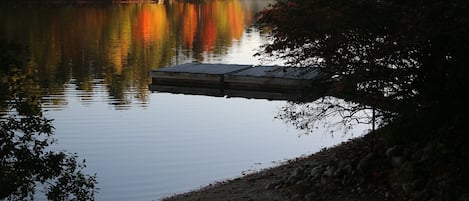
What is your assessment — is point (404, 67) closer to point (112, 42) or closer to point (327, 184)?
point (327, 184)

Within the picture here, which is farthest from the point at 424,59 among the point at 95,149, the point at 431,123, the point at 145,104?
the point at 145,104

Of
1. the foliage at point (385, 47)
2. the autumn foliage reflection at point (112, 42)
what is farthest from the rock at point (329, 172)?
the autumn foliage reflection at point (112, 42)

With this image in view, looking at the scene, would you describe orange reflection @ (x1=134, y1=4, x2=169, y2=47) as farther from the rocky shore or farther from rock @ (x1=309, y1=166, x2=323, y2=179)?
rock @ (x1=309, y1=166, x2=323, y2=179)

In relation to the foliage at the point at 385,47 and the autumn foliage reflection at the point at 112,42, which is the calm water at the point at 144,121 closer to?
the autumn foliage reflection at the point at 112,42

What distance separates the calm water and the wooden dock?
2.96 feet

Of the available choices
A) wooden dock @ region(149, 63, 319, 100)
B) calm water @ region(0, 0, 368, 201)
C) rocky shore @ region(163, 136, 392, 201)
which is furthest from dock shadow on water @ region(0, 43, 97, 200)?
wooden dock @ region(149, 63, 319, 100)

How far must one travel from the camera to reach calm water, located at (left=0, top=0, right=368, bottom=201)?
1371cm

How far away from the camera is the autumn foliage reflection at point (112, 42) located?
27.8 m

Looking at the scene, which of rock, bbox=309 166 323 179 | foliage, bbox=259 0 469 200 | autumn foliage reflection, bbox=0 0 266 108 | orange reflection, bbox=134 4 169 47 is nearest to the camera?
foliage, bbox=259 0 469 200

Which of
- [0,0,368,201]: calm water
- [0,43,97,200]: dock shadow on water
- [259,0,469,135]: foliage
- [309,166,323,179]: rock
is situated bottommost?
[0,0,368,201]: calm water

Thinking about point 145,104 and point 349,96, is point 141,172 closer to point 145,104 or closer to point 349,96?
point 349,96

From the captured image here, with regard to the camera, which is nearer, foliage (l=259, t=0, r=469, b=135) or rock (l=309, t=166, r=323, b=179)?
foliage (l=259, t=0, r=469, b=135)

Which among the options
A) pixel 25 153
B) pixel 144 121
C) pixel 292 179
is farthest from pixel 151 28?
pixel 25 153

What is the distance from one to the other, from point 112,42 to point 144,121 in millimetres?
22047
